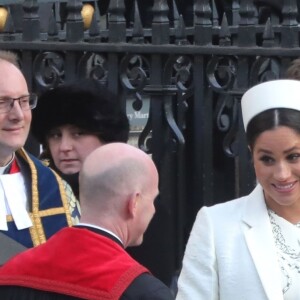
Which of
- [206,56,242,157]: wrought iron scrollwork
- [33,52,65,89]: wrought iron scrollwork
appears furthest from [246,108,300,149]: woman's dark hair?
[33,52,65,89]: wrought iron scrollwork

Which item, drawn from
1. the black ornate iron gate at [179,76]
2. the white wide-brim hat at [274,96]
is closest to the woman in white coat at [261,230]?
the white wide-brim hat at [274,96]

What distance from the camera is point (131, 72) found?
520 cm

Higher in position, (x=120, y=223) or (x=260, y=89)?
(x=260, y=89)

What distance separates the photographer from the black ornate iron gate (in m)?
4.87

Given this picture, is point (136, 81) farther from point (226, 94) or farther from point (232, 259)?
point (232, 259)

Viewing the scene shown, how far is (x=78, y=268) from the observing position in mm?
2898

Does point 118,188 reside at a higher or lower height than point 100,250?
higher

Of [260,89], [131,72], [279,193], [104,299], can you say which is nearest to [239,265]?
[279,193]

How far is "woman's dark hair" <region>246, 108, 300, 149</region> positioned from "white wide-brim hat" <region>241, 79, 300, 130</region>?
0.6 inches

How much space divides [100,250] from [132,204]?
0.48ft

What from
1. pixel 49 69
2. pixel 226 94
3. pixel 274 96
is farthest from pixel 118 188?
pixel 49 69

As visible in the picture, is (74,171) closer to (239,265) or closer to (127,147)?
(239,265)

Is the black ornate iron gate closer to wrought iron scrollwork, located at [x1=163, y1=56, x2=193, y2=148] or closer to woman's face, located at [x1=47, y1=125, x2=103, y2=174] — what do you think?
wrought iron scrollwork, located at [x1=163, y1=56, x2=193, y2=148]

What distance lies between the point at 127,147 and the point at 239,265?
69 cm
